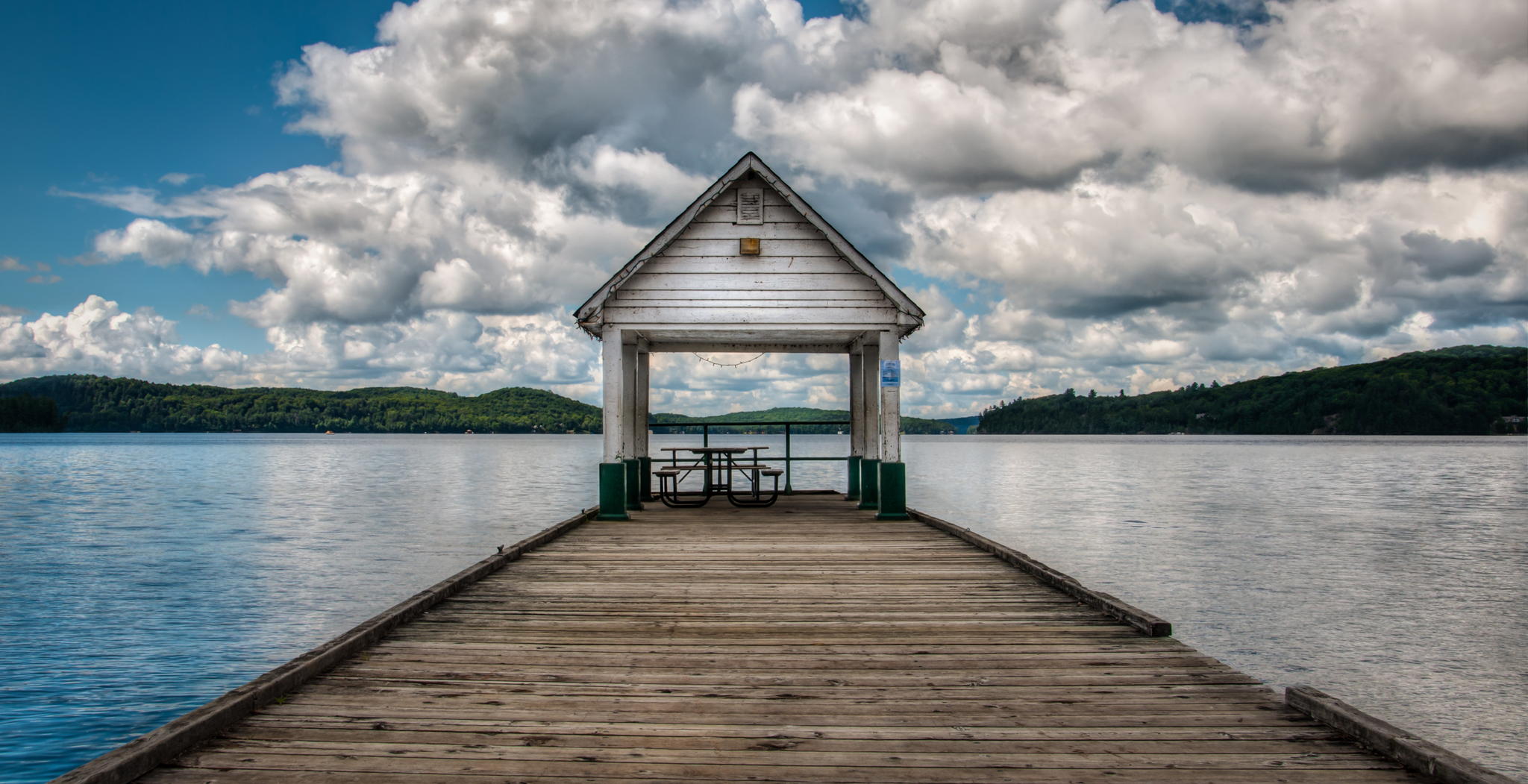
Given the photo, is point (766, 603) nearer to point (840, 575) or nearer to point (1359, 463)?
point (840, 575)

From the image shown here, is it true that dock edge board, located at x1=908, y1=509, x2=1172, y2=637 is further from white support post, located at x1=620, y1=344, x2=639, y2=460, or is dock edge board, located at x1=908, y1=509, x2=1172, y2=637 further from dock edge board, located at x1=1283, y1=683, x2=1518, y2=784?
white support post, located at x1=620, y1=344, x2=639, y2=460

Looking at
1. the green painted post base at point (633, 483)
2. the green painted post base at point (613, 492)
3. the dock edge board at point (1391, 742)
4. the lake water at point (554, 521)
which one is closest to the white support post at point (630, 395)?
the green painted post base at point (633, 483)

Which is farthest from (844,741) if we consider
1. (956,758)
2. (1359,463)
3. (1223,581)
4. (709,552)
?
(1359,463)

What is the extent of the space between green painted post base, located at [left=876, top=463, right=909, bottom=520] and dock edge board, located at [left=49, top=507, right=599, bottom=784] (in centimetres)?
697

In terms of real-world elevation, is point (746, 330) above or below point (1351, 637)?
above

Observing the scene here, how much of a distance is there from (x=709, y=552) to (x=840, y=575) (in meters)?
1.90

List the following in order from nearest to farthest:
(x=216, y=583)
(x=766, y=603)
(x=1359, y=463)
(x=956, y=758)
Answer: (x=956, y=758)
(x=766, y=603)
(x=216, y=583)
(x=1359, y=463)

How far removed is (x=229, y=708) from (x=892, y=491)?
30.4ft

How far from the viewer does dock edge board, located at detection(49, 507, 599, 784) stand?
3250 mm

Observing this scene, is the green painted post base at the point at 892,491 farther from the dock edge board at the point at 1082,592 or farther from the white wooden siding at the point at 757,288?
the white wooden siding at the point at 757,288

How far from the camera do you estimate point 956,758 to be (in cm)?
359

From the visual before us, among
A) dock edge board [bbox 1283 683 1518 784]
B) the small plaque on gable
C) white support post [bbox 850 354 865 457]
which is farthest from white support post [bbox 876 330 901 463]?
dock edge board [bbox 1283 683 1518 784]

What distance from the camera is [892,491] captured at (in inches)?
477

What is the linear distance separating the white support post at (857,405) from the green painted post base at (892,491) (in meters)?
2.76
